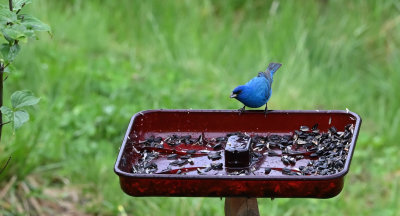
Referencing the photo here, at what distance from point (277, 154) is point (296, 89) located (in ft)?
11.2

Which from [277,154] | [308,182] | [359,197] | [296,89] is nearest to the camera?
[308,182]

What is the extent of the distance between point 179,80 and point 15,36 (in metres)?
3.91

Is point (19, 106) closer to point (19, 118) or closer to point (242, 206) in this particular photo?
point (19, 118)

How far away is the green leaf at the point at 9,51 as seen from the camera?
2305 mm

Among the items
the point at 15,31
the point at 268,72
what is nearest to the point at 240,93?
the point at 268,72

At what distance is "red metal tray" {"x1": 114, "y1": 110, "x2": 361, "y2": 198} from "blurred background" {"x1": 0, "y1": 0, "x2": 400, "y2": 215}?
5.15 ft

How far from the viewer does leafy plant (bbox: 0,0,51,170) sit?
221 centimetres

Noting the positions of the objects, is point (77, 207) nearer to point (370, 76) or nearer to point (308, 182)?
point (308, 182)

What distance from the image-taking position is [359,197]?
4887 mm

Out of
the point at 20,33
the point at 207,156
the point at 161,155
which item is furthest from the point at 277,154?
the point at 20,33

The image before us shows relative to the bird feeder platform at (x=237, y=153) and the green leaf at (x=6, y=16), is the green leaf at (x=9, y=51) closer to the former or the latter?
the green leaf at (x=6, y=16)

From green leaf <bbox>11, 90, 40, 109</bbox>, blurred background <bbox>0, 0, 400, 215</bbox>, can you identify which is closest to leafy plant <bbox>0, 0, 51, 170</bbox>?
green leaf <bbox>11, 90, 40, 109</bbox>

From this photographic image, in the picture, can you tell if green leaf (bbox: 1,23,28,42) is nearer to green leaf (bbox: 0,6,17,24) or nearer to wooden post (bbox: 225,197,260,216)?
green leaf (bbox: 0,6,17,24)

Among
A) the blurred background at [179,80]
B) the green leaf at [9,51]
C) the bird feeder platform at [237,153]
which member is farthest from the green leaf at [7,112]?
the blurred background at [179,80]
